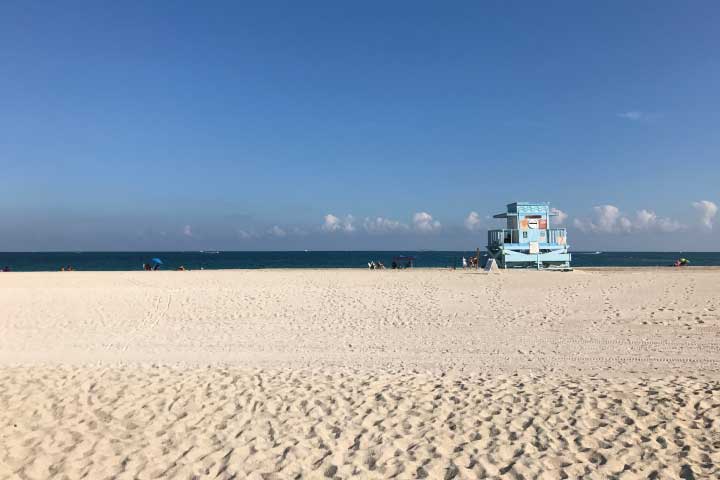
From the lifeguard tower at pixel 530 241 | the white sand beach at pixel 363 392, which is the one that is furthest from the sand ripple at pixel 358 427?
the lifeguard tower at pixel 530 241

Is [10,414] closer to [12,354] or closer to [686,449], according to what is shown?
[12,354]

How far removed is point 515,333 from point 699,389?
470 cm

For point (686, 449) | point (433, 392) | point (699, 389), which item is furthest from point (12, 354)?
point (699, 389)

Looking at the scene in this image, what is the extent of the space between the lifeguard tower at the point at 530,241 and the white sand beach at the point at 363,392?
13.2 metres

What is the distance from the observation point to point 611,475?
4637mm

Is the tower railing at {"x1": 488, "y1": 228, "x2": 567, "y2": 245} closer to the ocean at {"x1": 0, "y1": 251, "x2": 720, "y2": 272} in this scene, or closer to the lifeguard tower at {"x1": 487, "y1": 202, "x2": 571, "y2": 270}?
the lifeguard tower at {"x1": 487, "y1": 202, "x2": 571, "y2": 270}

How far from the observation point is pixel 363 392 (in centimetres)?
692

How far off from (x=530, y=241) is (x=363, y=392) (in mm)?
23336

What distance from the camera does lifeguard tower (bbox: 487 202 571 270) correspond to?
27.8 metres

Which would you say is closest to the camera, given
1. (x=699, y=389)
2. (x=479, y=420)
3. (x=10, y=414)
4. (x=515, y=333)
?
(x=479, y=420)

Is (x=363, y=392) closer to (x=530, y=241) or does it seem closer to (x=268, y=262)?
(x=530, y=241)

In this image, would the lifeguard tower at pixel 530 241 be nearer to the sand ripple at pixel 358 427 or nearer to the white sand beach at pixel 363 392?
the white sand beach at pixel 363 392

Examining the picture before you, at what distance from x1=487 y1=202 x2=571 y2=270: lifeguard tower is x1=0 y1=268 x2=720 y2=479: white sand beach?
13153 mm

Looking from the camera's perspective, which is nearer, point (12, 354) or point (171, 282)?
point (12, 354)
